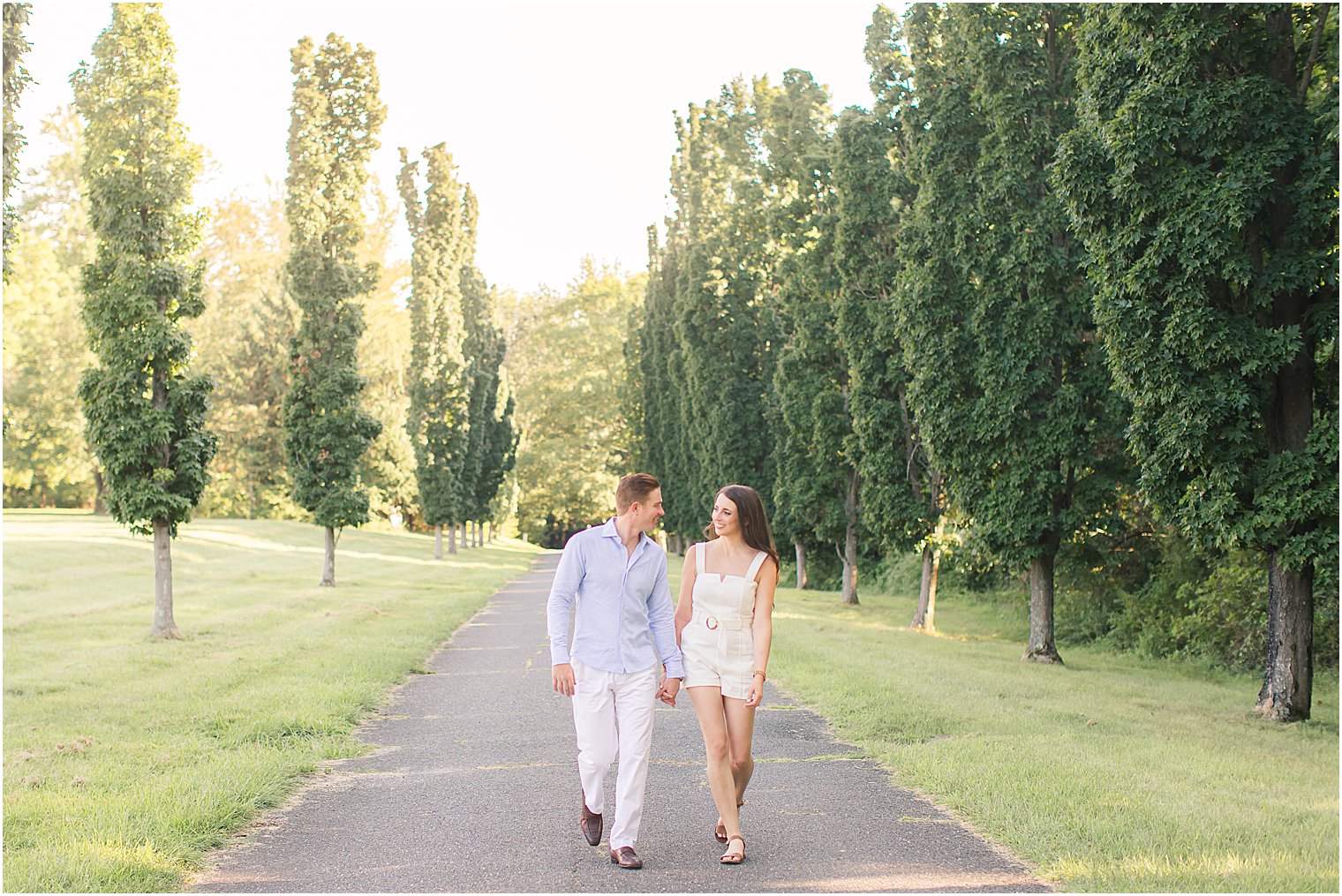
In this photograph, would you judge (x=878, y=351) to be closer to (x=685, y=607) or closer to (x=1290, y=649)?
(x=1290, y=649)

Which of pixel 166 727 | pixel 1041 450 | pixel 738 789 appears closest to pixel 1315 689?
pixel 1041 450

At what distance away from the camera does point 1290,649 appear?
12438 mm

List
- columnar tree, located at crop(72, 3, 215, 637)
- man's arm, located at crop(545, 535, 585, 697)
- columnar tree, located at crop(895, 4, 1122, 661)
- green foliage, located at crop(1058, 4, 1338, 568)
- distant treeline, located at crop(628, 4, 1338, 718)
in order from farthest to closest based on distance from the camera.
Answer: columnar tree, located at crop(72, 3, 215, 637)
columnar tree, located at crop(895, 4, 1122, 661)
distant treeline, located at crop(628, 4, 1338, 718)
green foliage, located at crop(1058, 4, 1338, 568)
man's arm, located at crop(545, 535, 585, 697)

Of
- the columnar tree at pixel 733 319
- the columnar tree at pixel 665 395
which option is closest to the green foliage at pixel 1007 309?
the columnar tree at pixel 733 319

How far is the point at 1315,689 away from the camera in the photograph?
1605 centimetres

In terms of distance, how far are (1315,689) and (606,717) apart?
1424 centimetres

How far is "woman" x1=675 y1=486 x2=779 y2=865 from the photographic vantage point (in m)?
5.82

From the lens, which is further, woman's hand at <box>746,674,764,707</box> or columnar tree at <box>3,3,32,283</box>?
columnar tree at <box>3,3,32,283</box>

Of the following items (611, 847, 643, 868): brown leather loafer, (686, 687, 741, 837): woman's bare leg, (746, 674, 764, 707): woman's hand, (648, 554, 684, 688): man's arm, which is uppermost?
(648, 554, 684, 688): man's arm

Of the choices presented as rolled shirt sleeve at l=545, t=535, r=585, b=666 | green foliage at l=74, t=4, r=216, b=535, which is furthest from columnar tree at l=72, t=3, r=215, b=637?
Answer: rolled shirt sleeve at l=545, t=535, r=585, b=666

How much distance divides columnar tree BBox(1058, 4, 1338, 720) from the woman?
7.55 meters

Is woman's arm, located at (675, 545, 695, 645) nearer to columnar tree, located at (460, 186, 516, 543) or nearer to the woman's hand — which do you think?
the woman's hand

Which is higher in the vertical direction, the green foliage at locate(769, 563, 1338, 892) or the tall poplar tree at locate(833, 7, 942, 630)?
the tall poplar tree at locate(833, 7, 942, 630)

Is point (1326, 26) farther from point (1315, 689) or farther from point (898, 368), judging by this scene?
point (898, 368)
